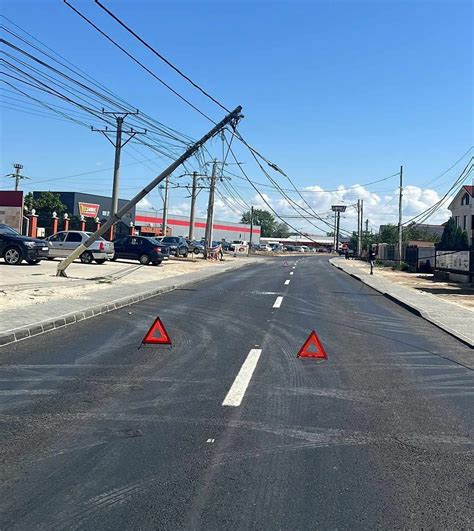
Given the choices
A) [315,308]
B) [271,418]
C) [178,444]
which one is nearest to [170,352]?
[271,418]

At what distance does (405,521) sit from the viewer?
145 inches

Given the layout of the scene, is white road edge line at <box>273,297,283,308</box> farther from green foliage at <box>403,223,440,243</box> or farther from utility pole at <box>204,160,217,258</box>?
green foliage at <box>403,223,440,243</box>

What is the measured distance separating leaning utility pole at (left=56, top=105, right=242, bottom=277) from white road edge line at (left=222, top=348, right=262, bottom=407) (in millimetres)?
14163

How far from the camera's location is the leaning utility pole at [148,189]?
22.0 meters

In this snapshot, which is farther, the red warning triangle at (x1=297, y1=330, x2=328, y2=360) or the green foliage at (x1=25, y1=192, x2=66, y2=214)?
the green foliage at (x1=25, y1=192, x2=66, y2=214)

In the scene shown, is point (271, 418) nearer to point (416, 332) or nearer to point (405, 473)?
point (405, 473)

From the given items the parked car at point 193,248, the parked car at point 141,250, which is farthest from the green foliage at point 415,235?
the parked car at point 141,250

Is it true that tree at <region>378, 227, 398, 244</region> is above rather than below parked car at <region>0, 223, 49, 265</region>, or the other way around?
above

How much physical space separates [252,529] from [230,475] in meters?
0.81

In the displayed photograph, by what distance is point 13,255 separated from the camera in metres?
25.2

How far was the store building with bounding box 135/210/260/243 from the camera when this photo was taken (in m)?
91.7

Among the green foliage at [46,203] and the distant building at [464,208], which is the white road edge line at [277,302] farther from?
the green foliage at [46,203]

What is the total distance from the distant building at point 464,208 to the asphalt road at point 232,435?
184ft

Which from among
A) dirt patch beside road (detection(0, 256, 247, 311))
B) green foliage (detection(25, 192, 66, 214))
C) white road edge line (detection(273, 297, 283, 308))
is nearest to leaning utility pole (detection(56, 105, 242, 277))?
dirt patch beside road (detection(0, 256, 247, 311))
